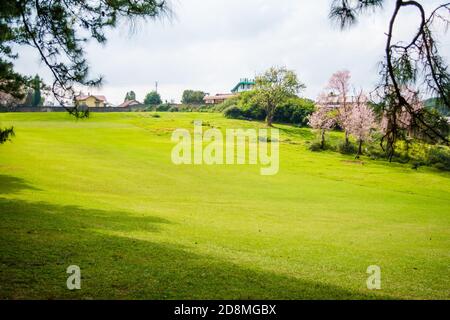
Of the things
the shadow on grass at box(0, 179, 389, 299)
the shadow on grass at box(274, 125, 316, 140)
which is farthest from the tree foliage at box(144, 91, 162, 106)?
the shadow on grass at box(0, 179, 389, 299)

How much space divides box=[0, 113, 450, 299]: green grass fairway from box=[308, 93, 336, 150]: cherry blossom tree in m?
24.3

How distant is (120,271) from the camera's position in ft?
24.6

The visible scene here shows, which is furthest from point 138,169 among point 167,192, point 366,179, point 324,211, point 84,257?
point 84,257

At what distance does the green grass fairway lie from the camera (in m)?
7.18

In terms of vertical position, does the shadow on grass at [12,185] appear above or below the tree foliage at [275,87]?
below

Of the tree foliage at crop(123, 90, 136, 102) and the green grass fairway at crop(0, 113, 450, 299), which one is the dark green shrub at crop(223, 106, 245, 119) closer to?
the green grass fairway at crop(0, 113, 450, 299)

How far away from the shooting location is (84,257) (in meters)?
8.28

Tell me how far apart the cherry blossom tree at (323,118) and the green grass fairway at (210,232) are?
24329mm

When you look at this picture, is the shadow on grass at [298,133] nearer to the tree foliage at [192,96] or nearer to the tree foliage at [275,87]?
the tree foliage at [275,87]

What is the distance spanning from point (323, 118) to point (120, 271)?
5541 centimetres

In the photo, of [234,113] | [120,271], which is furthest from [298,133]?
[120,271]

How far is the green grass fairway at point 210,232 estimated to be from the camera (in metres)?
7.18

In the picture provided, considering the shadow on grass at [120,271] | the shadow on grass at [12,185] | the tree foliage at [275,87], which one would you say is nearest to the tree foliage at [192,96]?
the tree foliage at [275,87]

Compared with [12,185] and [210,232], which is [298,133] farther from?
[210,232]
